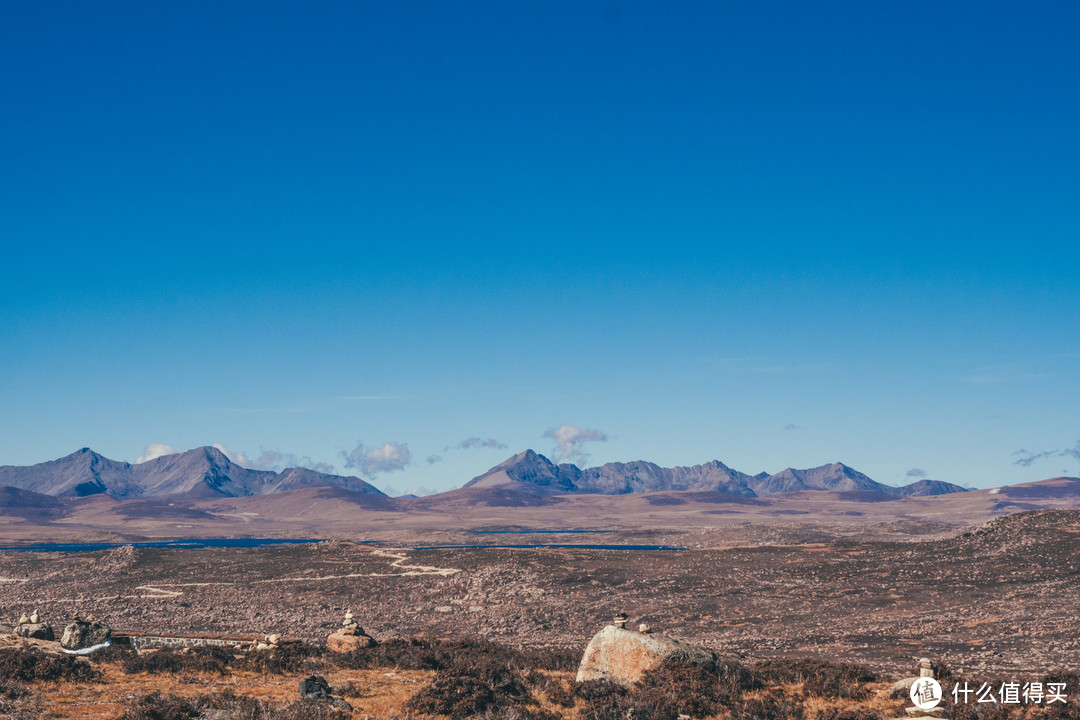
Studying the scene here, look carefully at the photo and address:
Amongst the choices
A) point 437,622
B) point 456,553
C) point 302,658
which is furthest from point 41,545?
point 302,658

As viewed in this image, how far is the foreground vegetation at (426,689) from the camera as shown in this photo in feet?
70.1

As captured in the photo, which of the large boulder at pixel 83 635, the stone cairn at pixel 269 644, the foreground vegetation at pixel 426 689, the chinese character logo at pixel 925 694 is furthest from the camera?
the stone cairn at pixel 269 644

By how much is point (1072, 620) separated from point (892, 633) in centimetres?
927

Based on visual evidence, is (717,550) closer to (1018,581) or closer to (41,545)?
(1018,581)

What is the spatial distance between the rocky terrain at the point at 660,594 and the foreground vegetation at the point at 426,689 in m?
9.63

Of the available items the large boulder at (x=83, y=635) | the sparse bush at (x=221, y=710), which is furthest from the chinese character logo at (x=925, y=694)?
the large boulder at (x=83, y=635)

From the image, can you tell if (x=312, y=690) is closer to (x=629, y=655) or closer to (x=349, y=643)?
(x=629, y=655)

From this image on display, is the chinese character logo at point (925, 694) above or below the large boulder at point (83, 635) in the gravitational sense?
above

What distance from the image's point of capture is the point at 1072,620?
137 ft

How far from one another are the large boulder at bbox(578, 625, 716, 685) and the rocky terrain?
12.0m

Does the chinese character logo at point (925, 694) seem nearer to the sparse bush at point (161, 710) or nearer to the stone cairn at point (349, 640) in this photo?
the sparse bush at point (161, 710)

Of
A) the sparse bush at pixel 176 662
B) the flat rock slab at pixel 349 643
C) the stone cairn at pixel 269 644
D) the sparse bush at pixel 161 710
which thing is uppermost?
the sparse bush at pixel 161 710

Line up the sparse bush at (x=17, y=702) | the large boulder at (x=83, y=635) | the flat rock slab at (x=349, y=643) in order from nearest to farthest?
the sparse bush at (x=17, y=702) < the large boulder at (x=83, y=635) < the flat rock slab at (x=349, y=643)

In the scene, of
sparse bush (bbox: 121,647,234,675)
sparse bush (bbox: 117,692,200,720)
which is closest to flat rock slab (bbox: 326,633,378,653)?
sparse bush (bbox: 121,647,234,675)
